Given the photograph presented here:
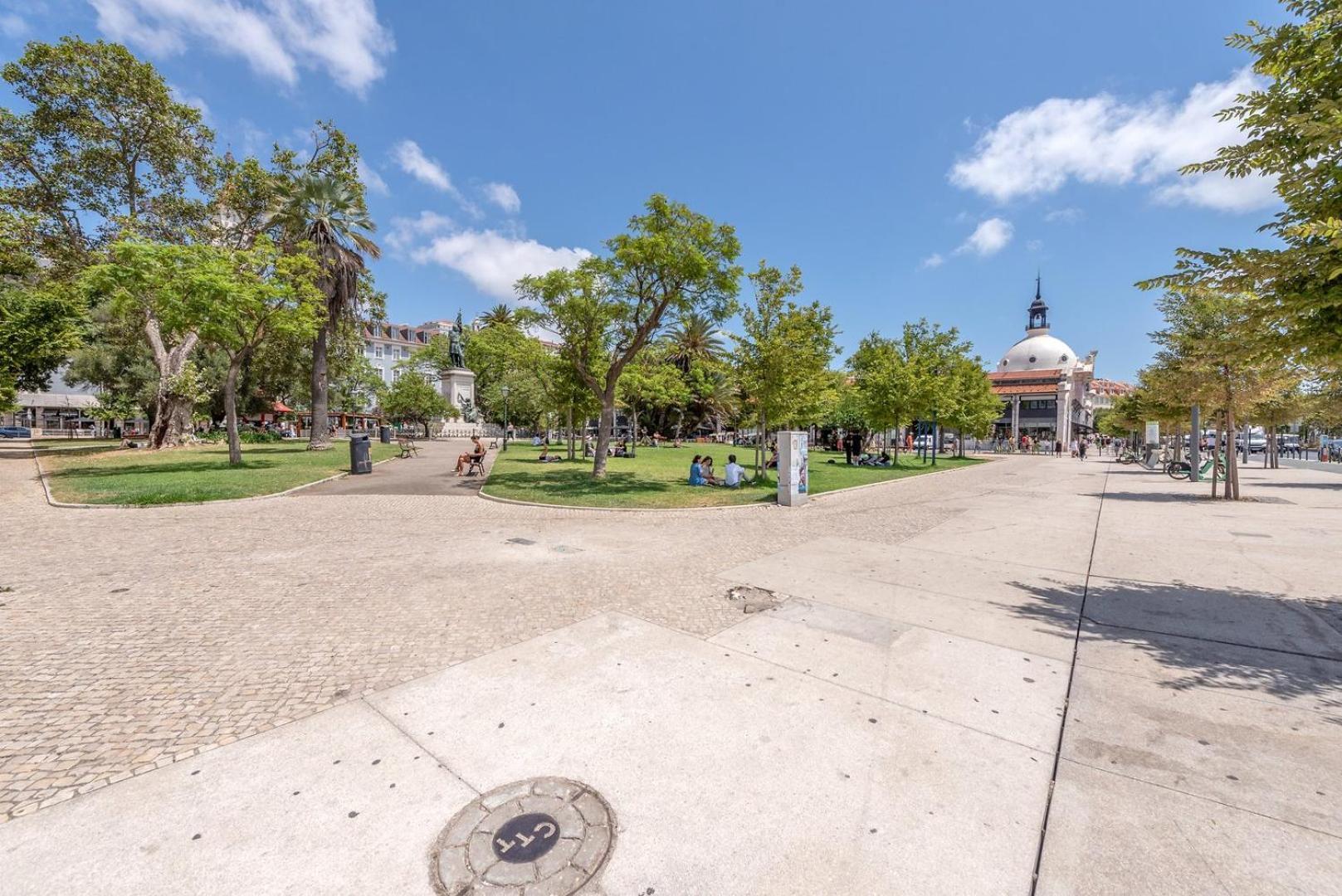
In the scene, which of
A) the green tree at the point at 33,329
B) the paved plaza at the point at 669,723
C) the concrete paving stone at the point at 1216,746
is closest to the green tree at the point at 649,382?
the paved plaza at the point at 669,723

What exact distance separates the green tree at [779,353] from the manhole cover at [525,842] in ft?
51.2

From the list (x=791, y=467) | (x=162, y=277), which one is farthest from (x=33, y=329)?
(x=791, y=467)

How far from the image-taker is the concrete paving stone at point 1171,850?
7.48 ft

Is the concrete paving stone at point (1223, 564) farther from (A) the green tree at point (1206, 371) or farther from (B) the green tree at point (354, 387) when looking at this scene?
(B) the green tree at point (354, 387)

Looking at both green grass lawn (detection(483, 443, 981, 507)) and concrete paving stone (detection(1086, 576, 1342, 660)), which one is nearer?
concrete paving stone (detection(1086, 576, 1342, 660))

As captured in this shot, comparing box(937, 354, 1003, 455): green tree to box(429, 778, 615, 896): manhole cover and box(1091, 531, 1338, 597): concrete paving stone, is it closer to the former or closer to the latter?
box(1091, 531, 1338, 597): concrete paving stone

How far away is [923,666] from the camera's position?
14.6 feet

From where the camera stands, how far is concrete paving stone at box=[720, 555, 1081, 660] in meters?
5.13

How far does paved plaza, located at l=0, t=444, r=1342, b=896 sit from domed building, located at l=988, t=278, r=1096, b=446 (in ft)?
254

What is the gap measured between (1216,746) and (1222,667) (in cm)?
168

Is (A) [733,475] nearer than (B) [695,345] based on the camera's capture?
Yes

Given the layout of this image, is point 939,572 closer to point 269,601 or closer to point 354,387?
point 269,601

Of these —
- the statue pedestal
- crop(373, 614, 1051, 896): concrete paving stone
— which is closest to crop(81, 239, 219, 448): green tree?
crop(373, 614, 1051, 896): concrete paving stone

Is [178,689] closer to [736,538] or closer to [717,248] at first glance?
[736,538]
